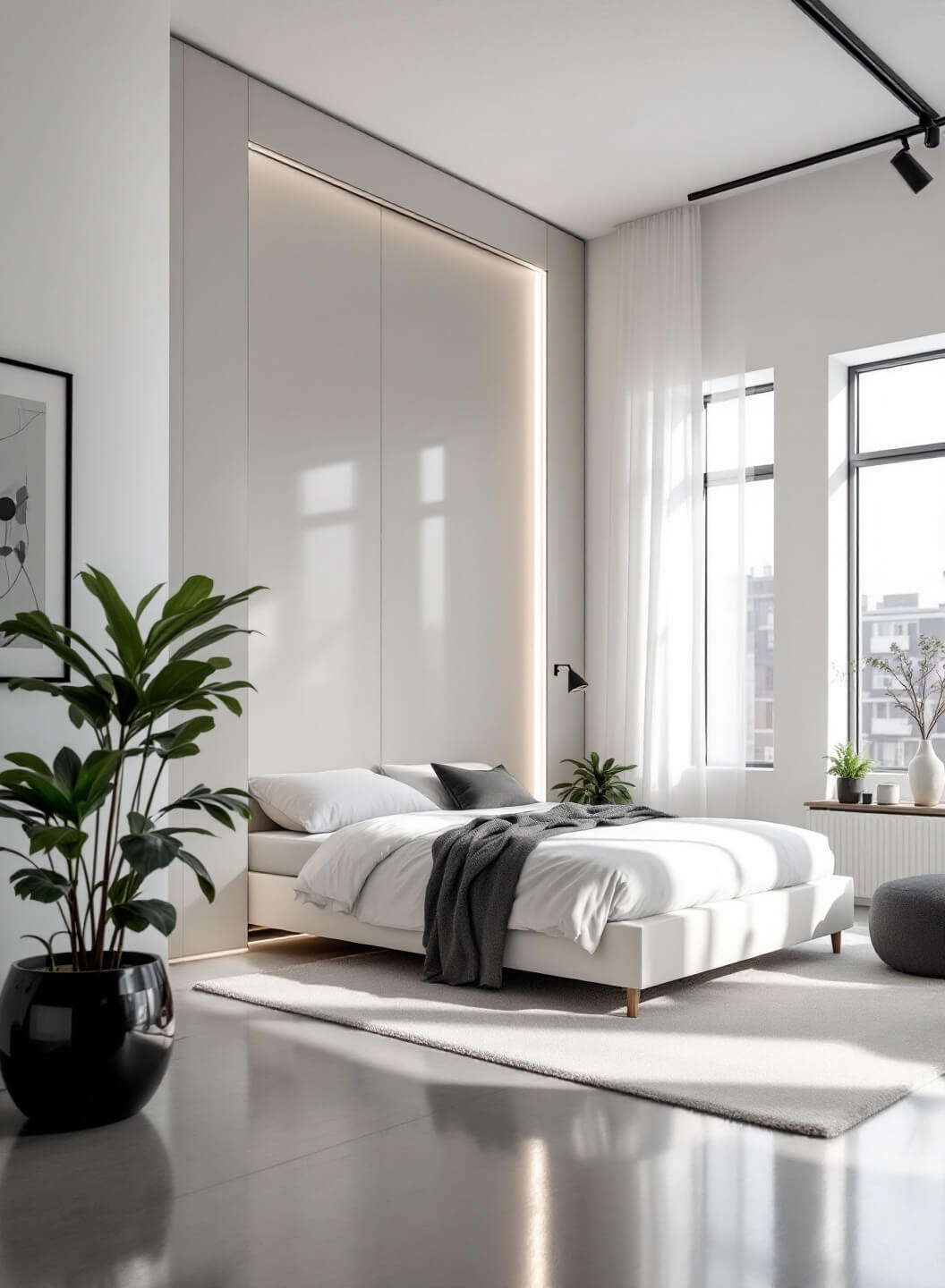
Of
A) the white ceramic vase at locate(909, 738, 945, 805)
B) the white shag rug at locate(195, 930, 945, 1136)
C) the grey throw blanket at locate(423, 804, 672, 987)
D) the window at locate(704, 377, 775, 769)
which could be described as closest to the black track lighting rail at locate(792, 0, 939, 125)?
the window at locate(704, 377, 775, 769)

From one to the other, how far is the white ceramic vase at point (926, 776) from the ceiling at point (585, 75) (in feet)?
10.5

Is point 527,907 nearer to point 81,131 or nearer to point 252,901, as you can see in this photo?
point 252,901

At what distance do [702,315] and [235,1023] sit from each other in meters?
5.01

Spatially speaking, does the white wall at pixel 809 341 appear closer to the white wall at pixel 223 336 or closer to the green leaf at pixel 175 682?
the white wall at pixel 223 336

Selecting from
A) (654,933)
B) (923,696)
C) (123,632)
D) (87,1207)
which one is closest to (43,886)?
(123,632)

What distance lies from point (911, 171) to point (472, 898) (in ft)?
12.4

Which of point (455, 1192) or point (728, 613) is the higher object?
point (728, 613)

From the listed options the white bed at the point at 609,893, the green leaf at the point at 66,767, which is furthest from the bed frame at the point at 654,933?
the green leaf at the point at 66,767

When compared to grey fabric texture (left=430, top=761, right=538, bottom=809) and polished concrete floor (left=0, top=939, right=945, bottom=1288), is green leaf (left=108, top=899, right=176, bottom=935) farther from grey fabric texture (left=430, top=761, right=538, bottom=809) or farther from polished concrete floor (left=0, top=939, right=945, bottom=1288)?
grey fabric texture (left=430, top=761, right=538, bottom=809)

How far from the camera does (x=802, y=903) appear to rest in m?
4.98

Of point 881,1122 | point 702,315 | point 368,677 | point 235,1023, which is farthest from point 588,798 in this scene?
point 881,1122

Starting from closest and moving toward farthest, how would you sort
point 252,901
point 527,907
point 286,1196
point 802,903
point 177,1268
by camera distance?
1. point 177,1268
2. point 286,1196
3. point 527,907
4. point 802,903
5. point 252,901

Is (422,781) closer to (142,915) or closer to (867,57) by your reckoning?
(142,915)

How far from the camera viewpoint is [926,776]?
6.28 metres
